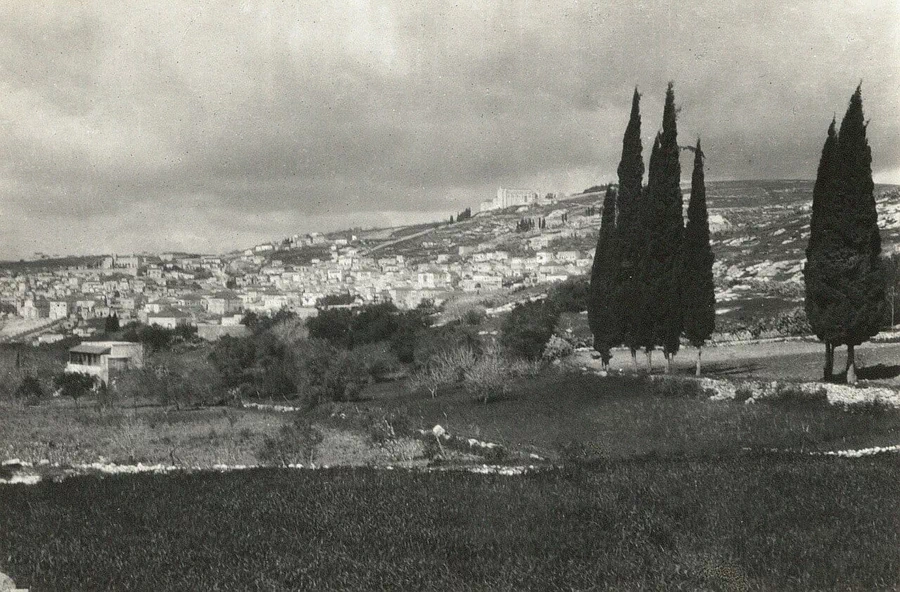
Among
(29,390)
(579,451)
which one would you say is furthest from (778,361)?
(29,390)

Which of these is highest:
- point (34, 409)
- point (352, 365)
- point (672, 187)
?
point (672, 187)

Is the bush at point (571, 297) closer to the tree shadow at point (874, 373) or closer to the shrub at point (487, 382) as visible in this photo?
the shrub at point (487, 382)

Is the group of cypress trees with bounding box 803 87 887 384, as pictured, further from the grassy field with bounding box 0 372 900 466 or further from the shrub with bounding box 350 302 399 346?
the shrub with bounding box 350 302 399 346

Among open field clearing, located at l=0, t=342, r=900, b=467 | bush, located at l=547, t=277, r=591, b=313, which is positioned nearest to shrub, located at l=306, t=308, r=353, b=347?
bush, located at l=547, t=277, r=591, b=313

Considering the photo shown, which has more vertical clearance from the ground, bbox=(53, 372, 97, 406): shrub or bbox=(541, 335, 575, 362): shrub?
bbox=(541, 335, 575, 362): shrub

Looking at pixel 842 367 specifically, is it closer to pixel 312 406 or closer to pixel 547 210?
pixel 312 406

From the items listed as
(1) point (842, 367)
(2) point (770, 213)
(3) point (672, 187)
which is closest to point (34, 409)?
(3) point (672, 187)
